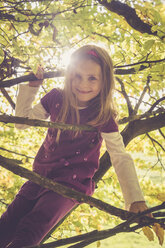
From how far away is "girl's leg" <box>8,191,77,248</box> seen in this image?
1.56m

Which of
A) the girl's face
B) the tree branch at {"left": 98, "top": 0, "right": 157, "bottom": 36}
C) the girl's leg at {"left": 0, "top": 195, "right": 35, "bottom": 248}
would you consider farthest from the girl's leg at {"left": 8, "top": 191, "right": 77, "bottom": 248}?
the tree branch at {"left": 98, "top": 0, "right": 157, "bottom": 36}

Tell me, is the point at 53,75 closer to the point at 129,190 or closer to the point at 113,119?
the point at 113,119

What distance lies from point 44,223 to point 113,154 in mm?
749

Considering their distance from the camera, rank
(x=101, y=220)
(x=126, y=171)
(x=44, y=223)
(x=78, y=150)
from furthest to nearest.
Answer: (x=101, y=220)
(x=78, y=150)
(x=126, y=171)
(x=44, y=223)

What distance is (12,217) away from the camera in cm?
199

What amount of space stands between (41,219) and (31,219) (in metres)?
0.07

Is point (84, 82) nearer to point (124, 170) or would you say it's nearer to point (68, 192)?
point (124, 170)

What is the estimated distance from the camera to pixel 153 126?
8.96 feet

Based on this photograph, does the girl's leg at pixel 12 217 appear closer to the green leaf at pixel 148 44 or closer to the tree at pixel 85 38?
the tree at pixel 85 38

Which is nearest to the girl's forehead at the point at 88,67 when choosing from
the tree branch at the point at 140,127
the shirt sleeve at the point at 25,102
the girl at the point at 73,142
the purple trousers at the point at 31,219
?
the girl at the point at 73,142

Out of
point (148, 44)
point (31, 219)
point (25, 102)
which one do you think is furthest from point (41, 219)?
point (148, 44)

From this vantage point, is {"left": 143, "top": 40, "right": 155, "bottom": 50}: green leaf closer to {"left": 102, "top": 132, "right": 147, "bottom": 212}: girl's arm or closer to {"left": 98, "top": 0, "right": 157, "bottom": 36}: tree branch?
{"left": 102, "top": 132, "right": 147, "bottom": 212}: girl's arm

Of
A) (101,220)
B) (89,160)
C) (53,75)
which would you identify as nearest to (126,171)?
(89,160)

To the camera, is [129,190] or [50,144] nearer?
[129,190]
